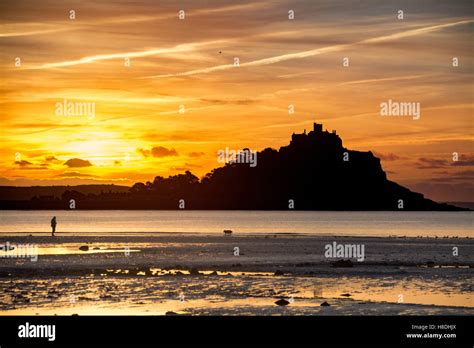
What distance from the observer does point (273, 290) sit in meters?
40.7

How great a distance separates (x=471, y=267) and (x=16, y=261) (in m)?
34.6

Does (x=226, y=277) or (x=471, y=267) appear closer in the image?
(x=226, y=277)

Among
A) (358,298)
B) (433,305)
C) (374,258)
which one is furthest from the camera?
(374,258)

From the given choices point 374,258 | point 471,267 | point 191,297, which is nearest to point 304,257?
point 374,258

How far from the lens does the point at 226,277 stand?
1884 inches

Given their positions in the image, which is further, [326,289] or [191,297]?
[326,289]
